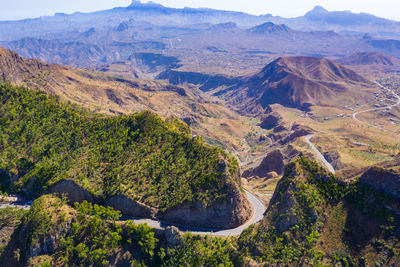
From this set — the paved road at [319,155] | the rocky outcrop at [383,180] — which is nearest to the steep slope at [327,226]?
the rocky outcrop at [383,180]

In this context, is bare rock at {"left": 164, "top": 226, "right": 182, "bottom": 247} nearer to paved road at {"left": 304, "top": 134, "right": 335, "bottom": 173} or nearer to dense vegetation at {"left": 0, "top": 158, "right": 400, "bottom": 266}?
dense vegetation at {"left": 0, "top": 158, "right": 400, "bottom": 266}

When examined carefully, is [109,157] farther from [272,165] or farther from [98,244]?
[272,165]

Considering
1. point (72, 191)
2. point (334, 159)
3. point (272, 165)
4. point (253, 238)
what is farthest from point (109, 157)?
point (334, 159)

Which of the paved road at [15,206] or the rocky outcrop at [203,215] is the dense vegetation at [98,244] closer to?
the rocky outcrop at [203,215]

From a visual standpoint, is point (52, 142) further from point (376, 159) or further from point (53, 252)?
point (376, 159)

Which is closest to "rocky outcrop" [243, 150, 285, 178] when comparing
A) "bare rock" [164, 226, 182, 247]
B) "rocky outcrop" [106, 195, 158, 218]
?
"rocky outcrop" [106, 195, 158, 218]

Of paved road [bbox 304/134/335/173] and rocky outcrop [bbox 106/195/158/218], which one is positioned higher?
rocky outcrop [bbox 106/195/158/218]

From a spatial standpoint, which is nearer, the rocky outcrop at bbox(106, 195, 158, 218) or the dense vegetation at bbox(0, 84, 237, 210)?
the rocky outcrop at bbox(106, 195, 158, 218)

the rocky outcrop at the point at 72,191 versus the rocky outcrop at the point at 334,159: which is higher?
the rocky outcrop at the point at 72,191
